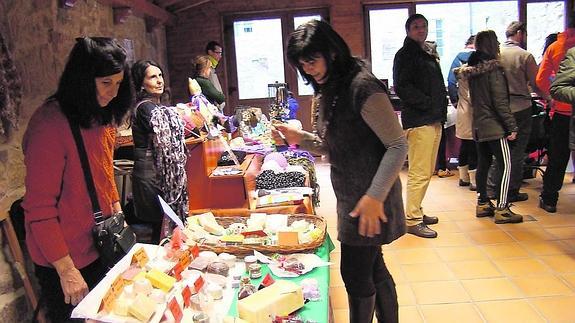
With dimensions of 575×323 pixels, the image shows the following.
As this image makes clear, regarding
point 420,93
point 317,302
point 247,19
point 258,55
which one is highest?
→ point 247,19

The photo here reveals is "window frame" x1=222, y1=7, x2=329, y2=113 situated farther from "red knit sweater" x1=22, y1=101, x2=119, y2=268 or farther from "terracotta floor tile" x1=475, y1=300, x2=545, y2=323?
"red knit sweater" x1=22, y1=101, x2=119, y2=268

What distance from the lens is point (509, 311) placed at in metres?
2.71

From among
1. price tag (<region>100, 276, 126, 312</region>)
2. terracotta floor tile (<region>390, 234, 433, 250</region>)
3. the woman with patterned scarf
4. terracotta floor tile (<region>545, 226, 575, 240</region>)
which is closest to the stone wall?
the woman with patterned scarf

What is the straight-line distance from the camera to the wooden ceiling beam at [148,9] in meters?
4.72

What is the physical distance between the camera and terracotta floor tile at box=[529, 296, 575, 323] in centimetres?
261

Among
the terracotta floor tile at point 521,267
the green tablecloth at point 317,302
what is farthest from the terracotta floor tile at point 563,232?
the green tablecloth at point 317,302

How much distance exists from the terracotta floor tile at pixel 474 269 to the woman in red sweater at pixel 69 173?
226cm

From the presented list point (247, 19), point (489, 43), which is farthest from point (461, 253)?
point (247, 19)

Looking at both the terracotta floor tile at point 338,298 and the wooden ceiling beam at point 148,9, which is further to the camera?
the wooden ceiling beam at point 148,9

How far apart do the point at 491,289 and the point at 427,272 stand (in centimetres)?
41

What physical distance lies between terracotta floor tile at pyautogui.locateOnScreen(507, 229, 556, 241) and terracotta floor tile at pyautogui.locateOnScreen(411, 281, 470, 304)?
98 centimetres

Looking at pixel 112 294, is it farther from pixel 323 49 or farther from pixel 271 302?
pixel 323 49

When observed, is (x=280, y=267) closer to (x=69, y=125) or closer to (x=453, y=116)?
(x=69, y=125)

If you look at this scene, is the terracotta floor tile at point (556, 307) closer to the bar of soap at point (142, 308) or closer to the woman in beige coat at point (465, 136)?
the bar of soap at point (142, 308)
